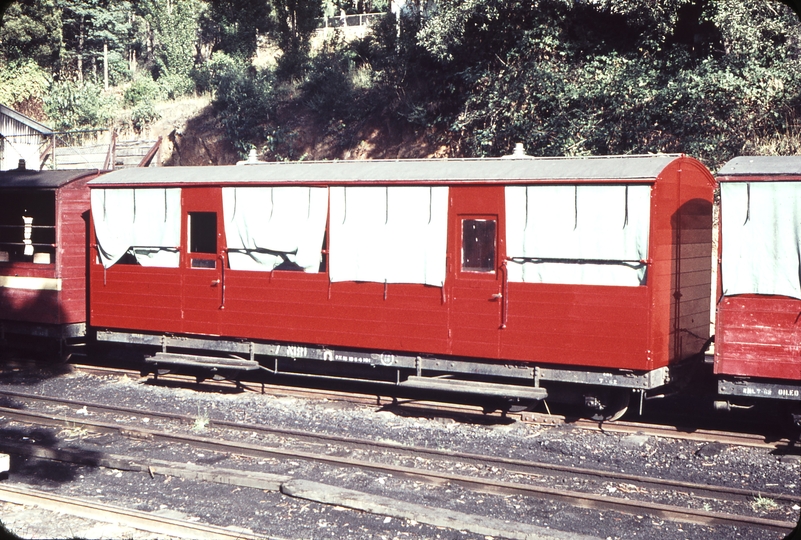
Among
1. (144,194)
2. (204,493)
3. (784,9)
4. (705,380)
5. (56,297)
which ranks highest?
(784,9)

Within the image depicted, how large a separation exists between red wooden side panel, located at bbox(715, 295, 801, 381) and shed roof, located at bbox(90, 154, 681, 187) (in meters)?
1.82

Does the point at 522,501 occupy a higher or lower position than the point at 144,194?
lower

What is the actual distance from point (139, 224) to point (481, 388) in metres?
6.33

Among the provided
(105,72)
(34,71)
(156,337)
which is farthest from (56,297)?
(105,72)

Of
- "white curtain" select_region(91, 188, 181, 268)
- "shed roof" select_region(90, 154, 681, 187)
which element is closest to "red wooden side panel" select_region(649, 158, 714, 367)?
"shed roof" select_region(90, 154, 681, 187)

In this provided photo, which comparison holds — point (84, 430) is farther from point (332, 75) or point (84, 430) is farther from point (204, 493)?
point (332, 75)

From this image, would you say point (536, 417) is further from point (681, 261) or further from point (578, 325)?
point (681, 261)

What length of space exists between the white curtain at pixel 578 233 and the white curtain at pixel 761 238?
916 millimetres

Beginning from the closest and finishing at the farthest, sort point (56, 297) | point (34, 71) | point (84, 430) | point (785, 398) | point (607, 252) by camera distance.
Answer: point (785, 398) < point (607, 252) < point (84, 430) < point (56, 297) < point (34, 71)

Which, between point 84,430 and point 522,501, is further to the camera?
point 84,430

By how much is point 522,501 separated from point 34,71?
3936cm

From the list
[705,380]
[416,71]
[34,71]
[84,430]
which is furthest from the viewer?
[34,71]

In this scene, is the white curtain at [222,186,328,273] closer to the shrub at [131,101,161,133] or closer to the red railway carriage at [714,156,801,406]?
the red railway carriage at [714,156,801,406]

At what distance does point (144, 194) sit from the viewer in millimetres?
11977
